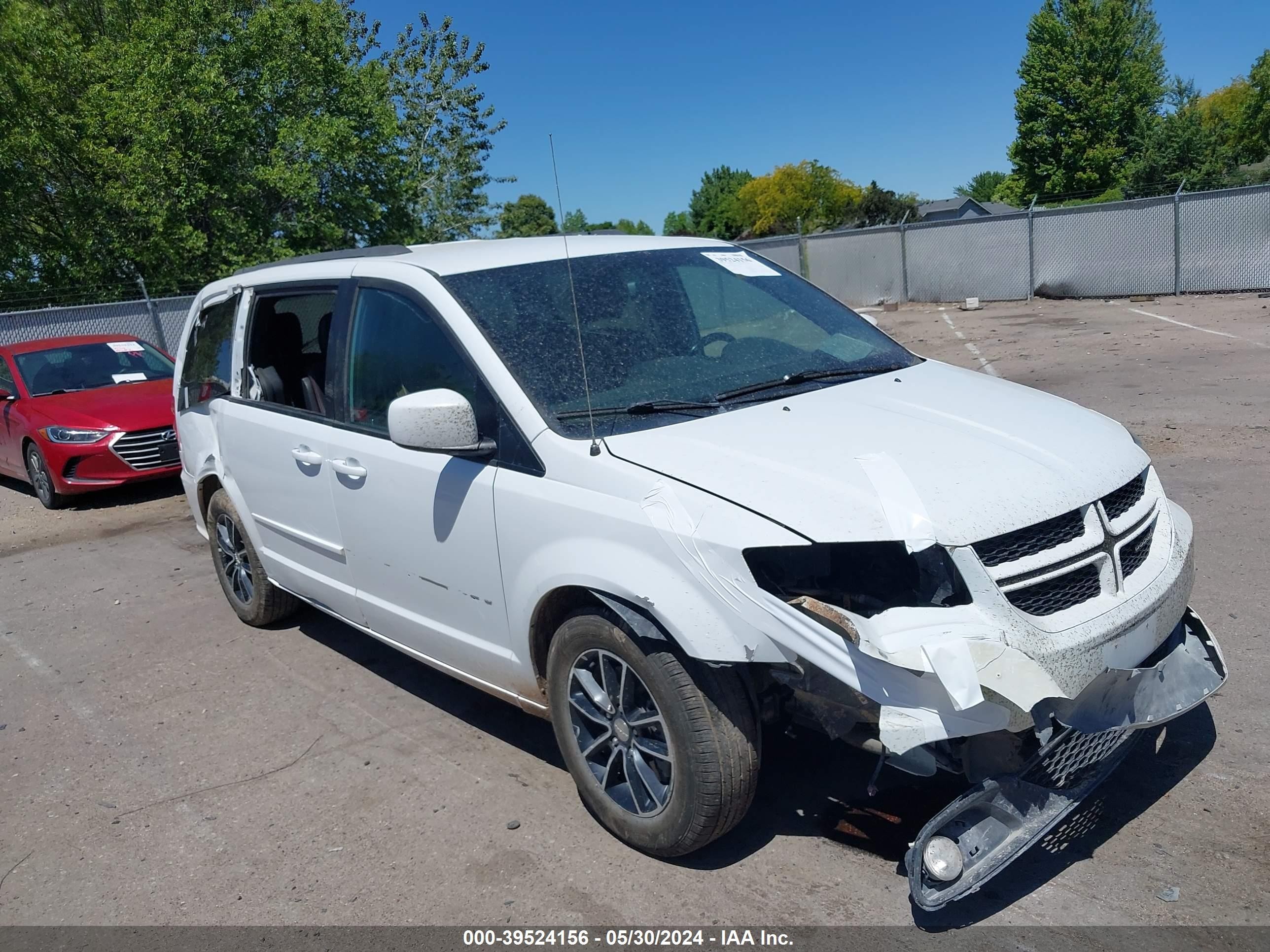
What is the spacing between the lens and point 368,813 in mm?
3717

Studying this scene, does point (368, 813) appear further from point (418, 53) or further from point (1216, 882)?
point (418, 53)

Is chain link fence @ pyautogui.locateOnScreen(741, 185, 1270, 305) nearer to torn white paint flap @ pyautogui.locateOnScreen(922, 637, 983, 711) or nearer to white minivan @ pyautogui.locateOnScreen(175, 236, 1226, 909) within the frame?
white minivan @ pyautogui.locateOnScreen(175, 236, 1226, 909)

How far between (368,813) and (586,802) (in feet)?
2.92

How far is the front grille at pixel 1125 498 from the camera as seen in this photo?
3033mm

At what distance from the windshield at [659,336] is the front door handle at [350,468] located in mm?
843

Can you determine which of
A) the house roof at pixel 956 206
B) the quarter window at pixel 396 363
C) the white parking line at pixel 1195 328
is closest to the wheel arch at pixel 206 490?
the quarter window at pixel 396 363

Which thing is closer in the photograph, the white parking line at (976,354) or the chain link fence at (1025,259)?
the white parking line at (976,354)

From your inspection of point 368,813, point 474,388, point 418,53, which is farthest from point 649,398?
point 418,53

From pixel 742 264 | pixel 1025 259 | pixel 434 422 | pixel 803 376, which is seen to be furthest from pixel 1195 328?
pixel 434 422

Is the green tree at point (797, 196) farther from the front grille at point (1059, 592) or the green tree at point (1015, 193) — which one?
the front grille at point (1059, 592)

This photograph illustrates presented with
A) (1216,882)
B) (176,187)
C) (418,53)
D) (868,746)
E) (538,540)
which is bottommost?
(1216,882)

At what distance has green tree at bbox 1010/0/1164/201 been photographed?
56.3 metres

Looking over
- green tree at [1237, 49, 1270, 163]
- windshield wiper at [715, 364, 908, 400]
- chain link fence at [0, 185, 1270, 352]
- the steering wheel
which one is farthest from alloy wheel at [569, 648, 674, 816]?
green tree at [1237, 49, 1270, 163]

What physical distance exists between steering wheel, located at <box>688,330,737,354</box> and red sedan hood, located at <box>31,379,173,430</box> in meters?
7.46
